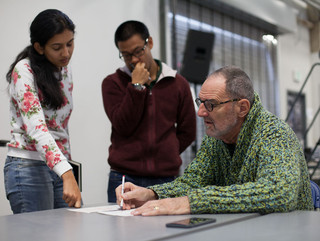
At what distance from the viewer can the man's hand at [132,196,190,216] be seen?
1113 mm

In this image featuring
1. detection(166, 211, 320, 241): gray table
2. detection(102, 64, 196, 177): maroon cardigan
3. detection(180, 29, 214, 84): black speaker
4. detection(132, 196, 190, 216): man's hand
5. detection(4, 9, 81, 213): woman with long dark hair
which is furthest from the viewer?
detection(180, 29, 214, 84): black speaker

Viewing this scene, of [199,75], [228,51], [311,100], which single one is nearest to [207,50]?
[199,75]

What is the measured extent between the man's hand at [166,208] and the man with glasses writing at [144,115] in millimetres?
805

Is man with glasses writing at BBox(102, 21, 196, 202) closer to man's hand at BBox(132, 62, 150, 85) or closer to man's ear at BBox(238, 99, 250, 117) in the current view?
man's hand at BBox(132, 62, 150, 85)

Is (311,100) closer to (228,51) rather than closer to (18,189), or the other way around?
(228,51)

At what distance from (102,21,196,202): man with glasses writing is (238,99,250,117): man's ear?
67 centimetres

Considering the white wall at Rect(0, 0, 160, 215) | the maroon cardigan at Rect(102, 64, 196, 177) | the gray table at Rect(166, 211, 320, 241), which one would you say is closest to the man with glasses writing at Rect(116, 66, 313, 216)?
the gray table at Rect(166, 211, 320, 241)

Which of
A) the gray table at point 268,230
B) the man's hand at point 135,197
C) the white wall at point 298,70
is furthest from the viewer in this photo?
the white wall at point 298,70

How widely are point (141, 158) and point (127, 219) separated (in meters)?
0.92

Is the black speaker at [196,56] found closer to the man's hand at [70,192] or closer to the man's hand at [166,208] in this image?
the man's hand at [70,192]

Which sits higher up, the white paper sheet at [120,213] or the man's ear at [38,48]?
the man's ear at [38,48]

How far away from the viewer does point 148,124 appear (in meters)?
2.03

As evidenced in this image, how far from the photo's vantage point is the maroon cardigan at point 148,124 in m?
1.96

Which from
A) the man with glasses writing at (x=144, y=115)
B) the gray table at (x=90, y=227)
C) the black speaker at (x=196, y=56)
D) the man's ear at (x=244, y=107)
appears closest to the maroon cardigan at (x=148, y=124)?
the man with glasses writing at (x=144, y=115)
